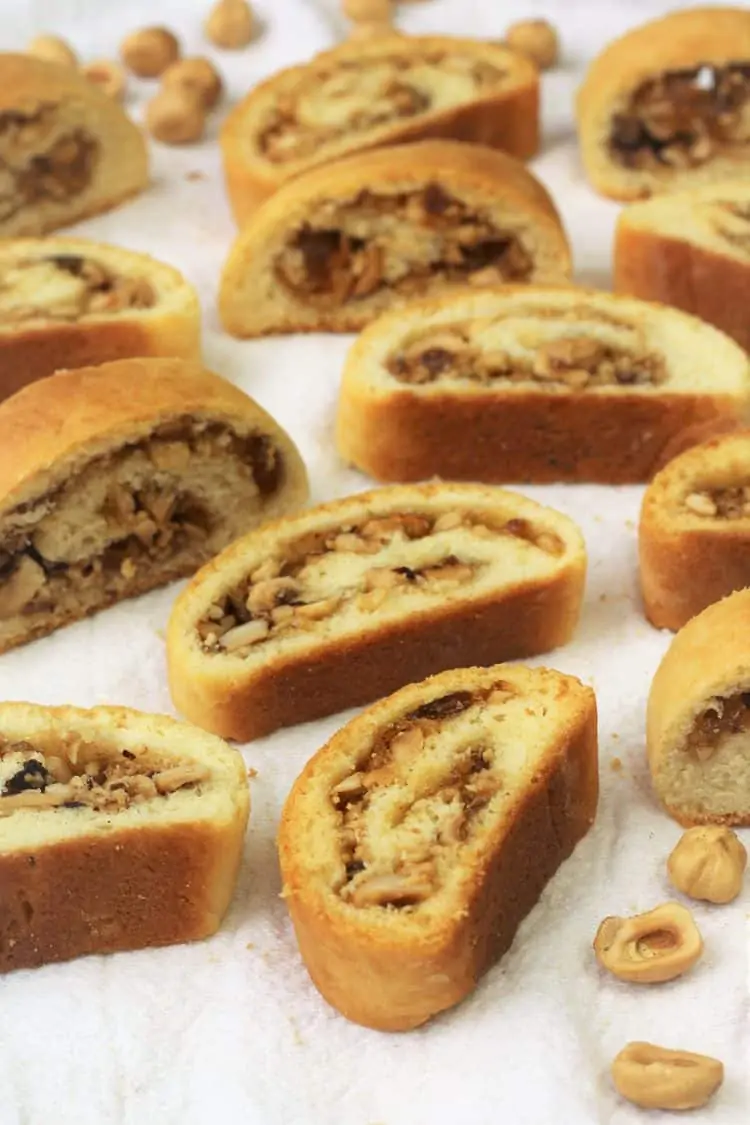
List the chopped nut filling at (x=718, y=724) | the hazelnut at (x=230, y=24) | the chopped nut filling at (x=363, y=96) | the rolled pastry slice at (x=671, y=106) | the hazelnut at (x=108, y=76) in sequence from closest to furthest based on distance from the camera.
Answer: the chopped nut filling at (x=718, y=724) < the rolled pastry slice at (x=671, y=106) < the chopped nut filling at (x=363, y=96) < the hazelnut at (x=108, y=76) < the hazelnut at (x=230, y=24)

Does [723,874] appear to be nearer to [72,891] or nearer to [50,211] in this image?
[72,891]

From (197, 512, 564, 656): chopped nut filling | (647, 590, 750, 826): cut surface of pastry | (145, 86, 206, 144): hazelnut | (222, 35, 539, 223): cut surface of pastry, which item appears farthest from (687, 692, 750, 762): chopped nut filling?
(145, 86, 206, 144): hazelnut

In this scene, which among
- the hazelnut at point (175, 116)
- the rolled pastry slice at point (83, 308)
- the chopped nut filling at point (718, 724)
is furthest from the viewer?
the hazelnut at point (175, 116)

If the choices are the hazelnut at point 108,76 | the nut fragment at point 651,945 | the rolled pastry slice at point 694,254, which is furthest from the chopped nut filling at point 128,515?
the hazelnut at point 108,76

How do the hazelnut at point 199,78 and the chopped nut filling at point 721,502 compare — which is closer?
the chopped nut filling at point 721,502

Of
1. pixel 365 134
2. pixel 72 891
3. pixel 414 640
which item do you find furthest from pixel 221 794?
pixel 365 134

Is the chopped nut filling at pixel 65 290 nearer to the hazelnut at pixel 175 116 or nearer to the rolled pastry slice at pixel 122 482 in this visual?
the rolled pastry slice at pixel 122 482
